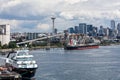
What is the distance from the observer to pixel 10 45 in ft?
499

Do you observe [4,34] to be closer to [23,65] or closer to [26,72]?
[23,65]

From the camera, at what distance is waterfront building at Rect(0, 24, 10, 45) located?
163m

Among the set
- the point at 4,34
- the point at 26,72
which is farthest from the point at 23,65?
the point at 4,34

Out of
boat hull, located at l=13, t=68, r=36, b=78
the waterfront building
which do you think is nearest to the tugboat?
boat hull, located at l=13, t=68, r=36, b=78

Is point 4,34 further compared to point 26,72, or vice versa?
point 4,34

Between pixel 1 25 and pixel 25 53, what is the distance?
446 feet

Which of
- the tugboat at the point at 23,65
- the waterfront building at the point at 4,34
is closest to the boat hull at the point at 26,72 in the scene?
the tugboat at the point at 23,65

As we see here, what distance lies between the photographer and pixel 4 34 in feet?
554

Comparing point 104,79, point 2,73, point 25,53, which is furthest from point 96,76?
point 2,73

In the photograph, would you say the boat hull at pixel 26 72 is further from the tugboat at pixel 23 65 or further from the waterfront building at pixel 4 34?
the waterfront building at pixel 4 34

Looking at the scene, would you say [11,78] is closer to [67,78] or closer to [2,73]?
[2,73]

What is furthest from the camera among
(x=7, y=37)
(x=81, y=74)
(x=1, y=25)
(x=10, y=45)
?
(x=1, y=25)

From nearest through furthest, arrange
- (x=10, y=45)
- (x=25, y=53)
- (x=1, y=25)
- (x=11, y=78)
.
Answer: (x=11, y=78)
(x=25, y=53)
(x=10, y=45)
(x=1, y=25)

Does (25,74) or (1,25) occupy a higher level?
(1,25)
